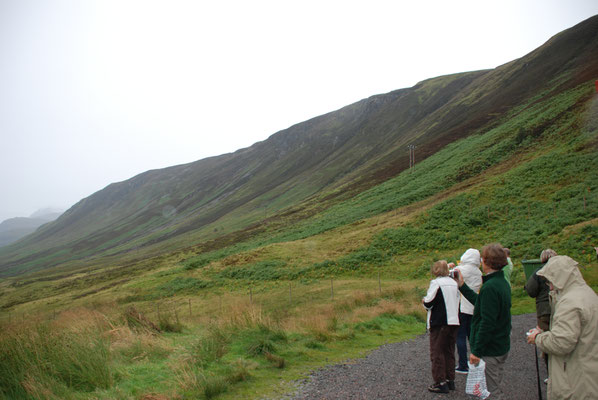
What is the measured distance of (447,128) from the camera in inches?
3327

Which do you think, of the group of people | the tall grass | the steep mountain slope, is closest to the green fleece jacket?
the group of people

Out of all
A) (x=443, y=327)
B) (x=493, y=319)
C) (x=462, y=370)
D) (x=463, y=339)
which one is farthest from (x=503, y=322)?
(x=462, y=370)

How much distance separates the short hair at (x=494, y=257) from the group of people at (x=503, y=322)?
12mm

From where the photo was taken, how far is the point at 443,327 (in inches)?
242

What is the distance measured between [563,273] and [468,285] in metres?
2.94

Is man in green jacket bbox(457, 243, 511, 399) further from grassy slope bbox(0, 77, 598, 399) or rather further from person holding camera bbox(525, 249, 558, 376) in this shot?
grassy slope bbox(0, 77, 598, 399)

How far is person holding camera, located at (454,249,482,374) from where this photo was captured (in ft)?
20.9

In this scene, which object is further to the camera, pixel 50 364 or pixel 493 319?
pixel 50 364

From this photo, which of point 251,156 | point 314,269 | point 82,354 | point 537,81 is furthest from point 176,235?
point 82,354

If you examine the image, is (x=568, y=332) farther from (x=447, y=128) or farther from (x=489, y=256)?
(x=447, y=128)

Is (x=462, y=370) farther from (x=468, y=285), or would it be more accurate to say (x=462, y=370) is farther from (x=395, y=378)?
(x=468, y=285)

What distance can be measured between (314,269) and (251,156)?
526ft

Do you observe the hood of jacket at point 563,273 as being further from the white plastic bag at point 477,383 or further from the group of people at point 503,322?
the white plastic bag at point 477,383

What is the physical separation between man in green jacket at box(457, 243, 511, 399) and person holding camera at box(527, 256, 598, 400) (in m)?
1.17
